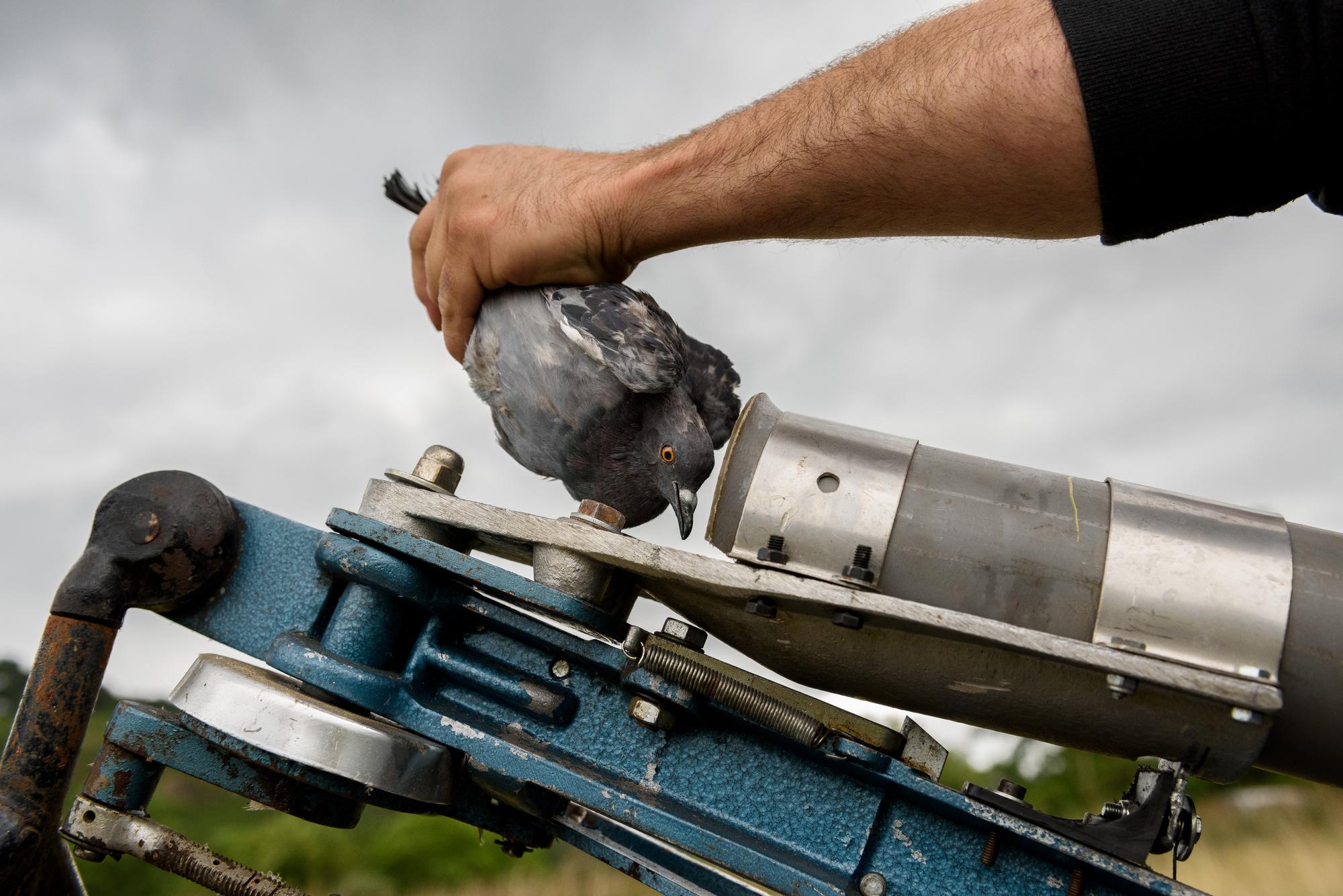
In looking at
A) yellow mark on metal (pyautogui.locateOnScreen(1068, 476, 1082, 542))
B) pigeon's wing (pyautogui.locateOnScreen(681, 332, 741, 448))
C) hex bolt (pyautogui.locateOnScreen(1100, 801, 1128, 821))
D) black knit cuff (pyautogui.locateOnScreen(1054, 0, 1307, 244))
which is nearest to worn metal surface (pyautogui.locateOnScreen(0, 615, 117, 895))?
pigeon's wing (pyautogui.locateOnScreen(681, 332, 741, 448))

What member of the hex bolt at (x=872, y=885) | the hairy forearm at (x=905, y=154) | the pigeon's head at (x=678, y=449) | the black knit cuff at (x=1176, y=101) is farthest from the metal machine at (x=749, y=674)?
the pigeon's head at (x=678, y=449)

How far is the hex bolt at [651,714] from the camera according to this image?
6.15ft

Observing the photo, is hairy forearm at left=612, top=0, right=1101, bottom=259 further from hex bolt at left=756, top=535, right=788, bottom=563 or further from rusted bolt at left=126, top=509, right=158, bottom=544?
rusted bolt at left=126, top=509, right=158, bottom=544

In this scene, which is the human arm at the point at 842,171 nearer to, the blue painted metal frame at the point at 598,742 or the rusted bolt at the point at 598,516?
the rusted bolt at the point at 598,516

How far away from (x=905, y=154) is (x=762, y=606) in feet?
3.14

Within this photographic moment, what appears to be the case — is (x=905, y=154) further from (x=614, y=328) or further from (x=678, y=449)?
(x=678, y=449)

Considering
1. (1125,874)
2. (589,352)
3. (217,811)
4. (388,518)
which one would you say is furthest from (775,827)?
(217,811)

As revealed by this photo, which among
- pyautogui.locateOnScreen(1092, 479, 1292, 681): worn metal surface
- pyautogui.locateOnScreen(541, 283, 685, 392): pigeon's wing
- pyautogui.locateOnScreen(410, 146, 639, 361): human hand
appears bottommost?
pyautogui.locateOnScreen(1092, 479, 1292, 681): worn metal surface

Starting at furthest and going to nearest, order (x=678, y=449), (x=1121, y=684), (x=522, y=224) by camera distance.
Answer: (x=678, y=449)
(x=522, y=224)
(x=1121, y=684)

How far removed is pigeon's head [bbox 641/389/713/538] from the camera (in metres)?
2.87

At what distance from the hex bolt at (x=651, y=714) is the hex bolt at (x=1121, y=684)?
814mm

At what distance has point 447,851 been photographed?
787cm

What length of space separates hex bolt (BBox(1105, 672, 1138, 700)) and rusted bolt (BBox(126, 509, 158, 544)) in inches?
72.4

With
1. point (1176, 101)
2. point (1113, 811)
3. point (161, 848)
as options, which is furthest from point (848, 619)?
point (161, 848)
